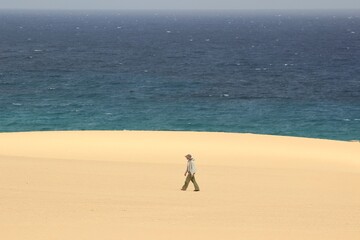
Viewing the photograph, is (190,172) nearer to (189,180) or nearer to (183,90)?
(189,180)

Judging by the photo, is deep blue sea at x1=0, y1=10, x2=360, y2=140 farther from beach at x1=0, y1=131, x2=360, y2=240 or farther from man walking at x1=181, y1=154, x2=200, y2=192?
man walking at x1=181, y1=154, x2=200, y2=192

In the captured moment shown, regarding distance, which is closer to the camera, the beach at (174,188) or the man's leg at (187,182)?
the beach at (174,188)

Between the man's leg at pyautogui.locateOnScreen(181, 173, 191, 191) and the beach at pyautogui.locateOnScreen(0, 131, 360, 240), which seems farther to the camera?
the man's leg at pyautogui.locateOnScreen(181, 173, 191, 191)

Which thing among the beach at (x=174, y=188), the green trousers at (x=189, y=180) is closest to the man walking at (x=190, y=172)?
the green trousers at (x=189, y=180)

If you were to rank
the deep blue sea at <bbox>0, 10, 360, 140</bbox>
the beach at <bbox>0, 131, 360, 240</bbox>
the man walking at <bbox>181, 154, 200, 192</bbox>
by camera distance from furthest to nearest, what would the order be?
1. the deep blue sea at <bbox>0, 10, 360, 140</bbox>
2. the man walking at <bbox>181, 154, 200, 192</bbox>
3. the beach at <bbox>0, 131, 360, 240</bbox>

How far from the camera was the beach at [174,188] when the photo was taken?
795 inches

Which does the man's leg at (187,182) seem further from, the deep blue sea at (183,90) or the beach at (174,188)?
the deep blue sea at (183,90)

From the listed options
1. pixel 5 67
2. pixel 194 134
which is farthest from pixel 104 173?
pixel 5 67

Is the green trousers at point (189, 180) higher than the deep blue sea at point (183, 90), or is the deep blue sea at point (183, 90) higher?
the deep blue sea at point (183, 90)

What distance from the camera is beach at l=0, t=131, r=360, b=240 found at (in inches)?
795

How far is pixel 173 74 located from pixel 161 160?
185 ft

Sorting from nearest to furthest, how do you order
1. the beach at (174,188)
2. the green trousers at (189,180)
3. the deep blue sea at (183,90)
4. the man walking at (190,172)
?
the beach at (174,188) → the man walking at (190,172) → the green trousers at (189,180) → the deep blue sea at (183,90)

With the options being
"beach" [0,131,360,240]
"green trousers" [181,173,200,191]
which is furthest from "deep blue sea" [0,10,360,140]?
"green trousers" [181,173,200,191]

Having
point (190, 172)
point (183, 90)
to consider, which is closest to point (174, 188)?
point (190, 172)
